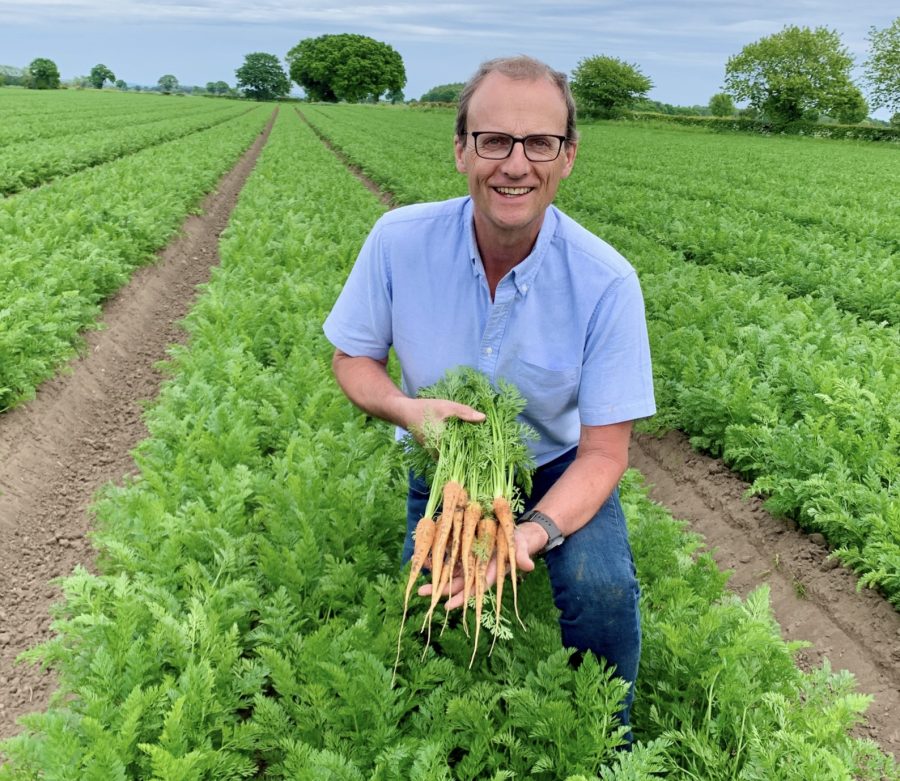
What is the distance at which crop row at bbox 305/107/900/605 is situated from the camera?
15.4 feet

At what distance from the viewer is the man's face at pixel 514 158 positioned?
2.40 m

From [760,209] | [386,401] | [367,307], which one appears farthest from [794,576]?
[760,209]

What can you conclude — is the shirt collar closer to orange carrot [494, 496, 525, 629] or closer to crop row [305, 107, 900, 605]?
orange carrot [494, 496, 525, 629]

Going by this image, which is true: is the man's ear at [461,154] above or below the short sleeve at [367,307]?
above

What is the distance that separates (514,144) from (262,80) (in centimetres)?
16911

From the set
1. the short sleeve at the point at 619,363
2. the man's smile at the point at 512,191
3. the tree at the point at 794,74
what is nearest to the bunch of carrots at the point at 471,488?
the short sleeve at the point at 619,363

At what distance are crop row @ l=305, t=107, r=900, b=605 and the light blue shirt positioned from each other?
8.79 ft

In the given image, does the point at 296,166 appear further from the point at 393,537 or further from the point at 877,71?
the point at 877,71

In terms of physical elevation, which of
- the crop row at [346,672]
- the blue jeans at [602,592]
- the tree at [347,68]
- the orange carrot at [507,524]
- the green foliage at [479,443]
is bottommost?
the crop row at [346,672]

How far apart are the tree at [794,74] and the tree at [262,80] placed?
4158 inches

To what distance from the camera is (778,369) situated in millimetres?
6262

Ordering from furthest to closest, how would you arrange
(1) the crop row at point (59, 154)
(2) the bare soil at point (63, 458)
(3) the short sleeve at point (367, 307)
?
(1) the crop row at point (59, 154)
(2) the bare soil at point (63, 458)
(3) the short sleeve at point (367, 307)

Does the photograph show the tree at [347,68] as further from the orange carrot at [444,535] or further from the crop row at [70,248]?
the orange carrot at [444,535]

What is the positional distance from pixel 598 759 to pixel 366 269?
80.6 inches
